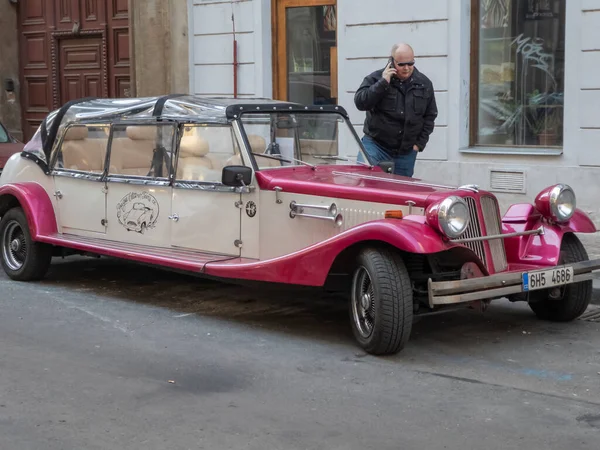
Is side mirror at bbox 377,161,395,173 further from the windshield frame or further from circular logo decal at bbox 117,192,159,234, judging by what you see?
circular logo decal at bbox 117,192,159,234

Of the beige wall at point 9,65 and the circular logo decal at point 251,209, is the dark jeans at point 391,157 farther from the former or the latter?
the beige wall at point 9,65

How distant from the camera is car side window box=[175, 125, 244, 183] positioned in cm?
743

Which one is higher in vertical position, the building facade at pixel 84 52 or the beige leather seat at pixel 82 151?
the building facade at pixel 84 52

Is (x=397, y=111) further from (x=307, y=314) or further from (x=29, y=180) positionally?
(x=29, y=180)

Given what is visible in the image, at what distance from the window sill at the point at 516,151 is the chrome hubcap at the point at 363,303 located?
18.1 ft

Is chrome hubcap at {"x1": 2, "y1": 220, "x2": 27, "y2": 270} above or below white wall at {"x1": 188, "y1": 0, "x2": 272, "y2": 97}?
below

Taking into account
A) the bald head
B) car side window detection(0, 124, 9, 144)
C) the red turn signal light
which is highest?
the bald head

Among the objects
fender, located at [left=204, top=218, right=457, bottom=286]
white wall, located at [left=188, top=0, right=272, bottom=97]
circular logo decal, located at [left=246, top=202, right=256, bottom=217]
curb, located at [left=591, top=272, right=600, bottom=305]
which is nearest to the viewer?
fender, located at [left=204, top=218, right=457, bottom=286]

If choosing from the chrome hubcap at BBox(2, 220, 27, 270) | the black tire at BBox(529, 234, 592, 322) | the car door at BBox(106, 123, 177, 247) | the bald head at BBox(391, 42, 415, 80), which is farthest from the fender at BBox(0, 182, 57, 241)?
the black tire at BBox(529, 234, 592, 322)

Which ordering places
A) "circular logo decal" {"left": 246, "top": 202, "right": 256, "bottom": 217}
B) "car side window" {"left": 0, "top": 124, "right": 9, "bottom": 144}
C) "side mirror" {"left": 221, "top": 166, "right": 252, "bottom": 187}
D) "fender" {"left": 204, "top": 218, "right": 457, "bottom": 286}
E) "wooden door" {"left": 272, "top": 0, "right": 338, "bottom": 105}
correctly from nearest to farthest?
"fender" {"left": 204, "top": 218, "right": 457, "bottom": 286}
"side mirror" {"left": 221, "top": 166, "right": 252, "bottom": 187}
"circular logo decal" {"left": 246, "top": 202, "right": 256, "bottom": 217}
"wooden door" {"left": 272, "top": 0, "right": 338, "bottom": 105}
"car side window" {"left": 0, "top": 124, "right": 9, "bottom": 144}

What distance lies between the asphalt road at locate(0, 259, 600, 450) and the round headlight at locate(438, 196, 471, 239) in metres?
0.79

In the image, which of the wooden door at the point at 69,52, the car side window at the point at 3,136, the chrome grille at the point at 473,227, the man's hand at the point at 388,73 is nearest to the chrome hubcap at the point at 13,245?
the man's hand at the point at 388,73

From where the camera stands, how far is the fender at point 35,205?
8.52 meters

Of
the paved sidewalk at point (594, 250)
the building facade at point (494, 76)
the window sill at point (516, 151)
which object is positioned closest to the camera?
the paved sidewalk at point (594, 250)
